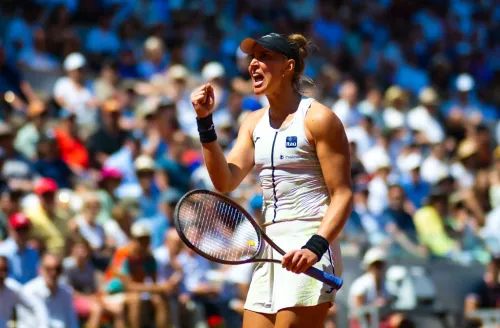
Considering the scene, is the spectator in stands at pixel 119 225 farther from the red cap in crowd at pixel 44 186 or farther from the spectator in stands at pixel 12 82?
the spectator in stands at pixel 12 82

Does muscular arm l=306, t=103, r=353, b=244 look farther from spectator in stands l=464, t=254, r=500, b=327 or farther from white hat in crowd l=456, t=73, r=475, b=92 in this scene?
white hat in crowd l=456, t=73, r=475, b=92

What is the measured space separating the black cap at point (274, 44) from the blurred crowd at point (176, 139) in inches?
138

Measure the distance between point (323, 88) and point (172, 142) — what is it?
4.12 meters

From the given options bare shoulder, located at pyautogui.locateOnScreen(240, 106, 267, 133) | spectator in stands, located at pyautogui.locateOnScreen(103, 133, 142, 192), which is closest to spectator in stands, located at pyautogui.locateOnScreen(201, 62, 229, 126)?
spectator in stands, located at pyautogui.locateOnScreen(103, 133, 142, 192)

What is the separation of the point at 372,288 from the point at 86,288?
2.92 meters

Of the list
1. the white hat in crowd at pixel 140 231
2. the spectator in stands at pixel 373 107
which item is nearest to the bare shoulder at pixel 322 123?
the white hat in crowd at pixel 140 231

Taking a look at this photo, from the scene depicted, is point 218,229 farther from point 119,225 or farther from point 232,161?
point 119,225

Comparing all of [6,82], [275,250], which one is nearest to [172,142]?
[6,82]

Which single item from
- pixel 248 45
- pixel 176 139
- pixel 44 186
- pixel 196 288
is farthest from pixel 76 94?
pixel 248 45

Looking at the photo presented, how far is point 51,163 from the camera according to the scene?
35.8 ft

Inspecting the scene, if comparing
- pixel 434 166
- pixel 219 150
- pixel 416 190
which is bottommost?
pixel 219 150

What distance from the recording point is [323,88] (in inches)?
615

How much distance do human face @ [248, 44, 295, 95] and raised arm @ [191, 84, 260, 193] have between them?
26 centimetres

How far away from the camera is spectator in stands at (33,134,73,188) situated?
1080 centimetres
